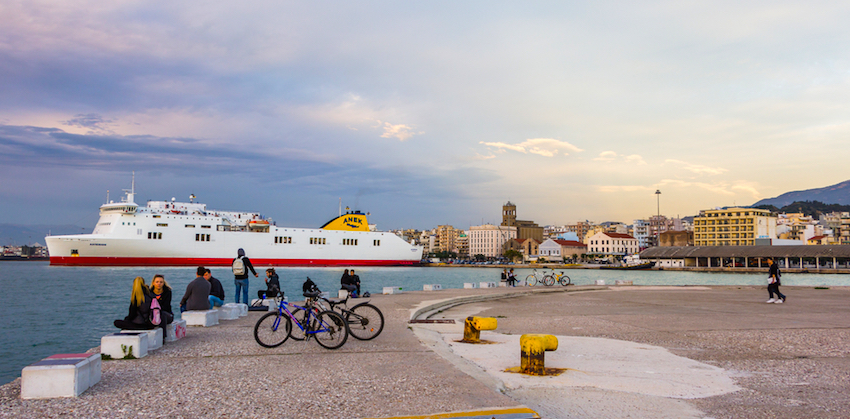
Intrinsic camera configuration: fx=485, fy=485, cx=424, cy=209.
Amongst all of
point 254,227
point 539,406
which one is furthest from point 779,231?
point 539,406

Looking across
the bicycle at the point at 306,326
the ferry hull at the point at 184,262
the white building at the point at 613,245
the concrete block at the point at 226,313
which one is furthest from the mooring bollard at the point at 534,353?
the white building at the point at 613,245

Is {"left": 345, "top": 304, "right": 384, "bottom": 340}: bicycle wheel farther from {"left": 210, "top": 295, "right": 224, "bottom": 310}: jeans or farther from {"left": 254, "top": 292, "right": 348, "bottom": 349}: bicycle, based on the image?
{"left": 210, "top": 295, "right": 224, "bottom": 310}: jeans

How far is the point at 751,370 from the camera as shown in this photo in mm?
5602

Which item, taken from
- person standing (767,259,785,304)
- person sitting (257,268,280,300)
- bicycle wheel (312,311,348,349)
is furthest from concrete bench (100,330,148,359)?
person standing (767,259,785,304)

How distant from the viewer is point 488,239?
176 metres

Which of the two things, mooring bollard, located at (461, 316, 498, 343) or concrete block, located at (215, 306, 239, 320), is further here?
concrete block, located at (215, 306, 239, 320)

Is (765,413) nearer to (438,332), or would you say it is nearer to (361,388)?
(361,388)

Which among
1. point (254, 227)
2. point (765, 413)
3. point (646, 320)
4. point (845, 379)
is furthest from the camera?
point (254, 227)

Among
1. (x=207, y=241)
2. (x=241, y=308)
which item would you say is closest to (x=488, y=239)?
(x=207, y=241)

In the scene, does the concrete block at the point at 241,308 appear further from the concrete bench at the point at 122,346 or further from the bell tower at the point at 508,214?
the bell tower at the point at 508,214

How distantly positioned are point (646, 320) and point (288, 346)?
7611 mm

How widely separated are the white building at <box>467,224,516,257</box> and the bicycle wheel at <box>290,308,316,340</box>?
167m

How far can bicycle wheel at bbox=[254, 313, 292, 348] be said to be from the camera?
21.2 ft

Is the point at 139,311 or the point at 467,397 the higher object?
the point at 139,311
